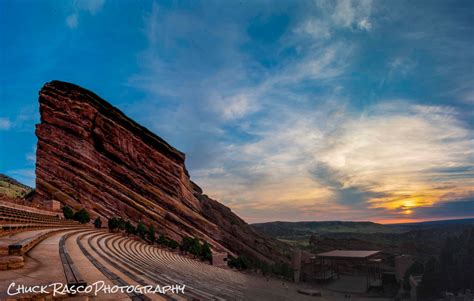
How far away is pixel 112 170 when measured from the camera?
2128 inches

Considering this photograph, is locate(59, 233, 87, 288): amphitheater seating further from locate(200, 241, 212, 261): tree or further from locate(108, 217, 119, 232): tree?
locate(200, 241, 212, 261): tree

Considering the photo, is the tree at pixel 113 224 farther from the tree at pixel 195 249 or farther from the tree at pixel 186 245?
the tree at pixel 195 249

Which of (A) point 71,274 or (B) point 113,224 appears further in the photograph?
(B) point 113,224

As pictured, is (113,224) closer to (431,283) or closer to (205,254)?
(205,254)

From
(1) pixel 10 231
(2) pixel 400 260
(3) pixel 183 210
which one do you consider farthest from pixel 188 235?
(1) pixel 10 231

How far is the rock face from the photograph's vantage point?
157 ft

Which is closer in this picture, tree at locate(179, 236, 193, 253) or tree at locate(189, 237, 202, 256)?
tree at locate(189, 237, 202, 256)

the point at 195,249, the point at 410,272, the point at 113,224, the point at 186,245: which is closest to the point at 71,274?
the point at 113,224

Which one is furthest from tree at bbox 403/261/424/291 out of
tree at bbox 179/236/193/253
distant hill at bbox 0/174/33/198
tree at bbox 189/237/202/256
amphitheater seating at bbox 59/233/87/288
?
distant hill at bbox 0/174/33/198

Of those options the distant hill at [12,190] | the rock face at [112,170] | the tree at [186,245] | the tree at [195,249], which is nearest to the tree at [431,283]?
the tree at [195,249]

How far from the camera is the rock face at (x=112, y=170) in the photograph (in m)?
47.9

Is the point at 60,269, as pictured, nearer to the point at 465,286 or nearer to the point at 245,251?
the point at 465,286

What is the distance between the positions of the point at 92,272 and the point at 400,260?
44.9 m

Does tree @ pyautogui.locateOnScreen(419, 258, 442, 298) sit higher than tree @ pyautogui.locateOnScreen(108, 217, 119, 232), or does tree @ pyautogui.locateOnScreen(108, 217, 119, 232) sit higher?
tree @ pyautogui.locateOnScreen(108, 217, 119, 232)
